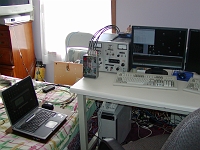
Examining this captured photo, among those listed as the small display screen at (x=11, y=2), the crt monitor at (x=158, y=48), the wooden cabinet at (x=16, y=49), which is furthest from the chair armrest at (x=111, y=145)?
the small display screen at (x=11, y=2)

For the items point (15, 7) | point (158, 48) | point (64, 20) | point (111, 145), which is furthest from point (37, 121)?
point (64, 20)

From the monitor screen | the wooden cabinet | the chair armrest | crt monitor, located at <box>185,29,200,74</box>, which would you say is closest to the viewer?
the chair armrest

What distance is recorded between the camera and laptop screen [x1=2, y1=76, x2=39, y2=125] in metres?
1.42

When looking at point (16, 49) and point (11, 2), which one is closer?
point (11, 2)

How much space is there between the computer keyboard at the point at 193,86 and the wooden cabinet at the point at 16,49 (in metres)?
2.09

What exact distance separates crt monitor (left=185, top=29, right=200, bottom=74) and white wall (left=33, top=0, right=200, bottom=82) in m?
0.96

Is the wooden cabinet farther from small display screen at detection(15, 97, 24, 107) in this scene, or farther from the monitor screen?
small display screen at detection(15, 97, 24, 107)

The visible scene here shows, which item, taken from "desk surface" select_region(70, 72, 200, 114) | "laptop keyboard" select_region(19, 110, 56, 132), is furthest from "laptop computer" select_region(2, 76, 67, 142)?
"desk surface" select_region(70, 72, 200, 114)

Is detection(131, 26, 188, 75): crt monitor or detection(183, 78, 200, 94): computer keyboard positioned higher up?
detection(131, 26, 188, 75): crt monitor

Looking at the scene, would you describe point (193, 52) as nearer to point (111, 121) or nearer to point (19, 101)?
point (111, 121)

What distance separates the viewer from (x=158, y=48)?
6.08 ft

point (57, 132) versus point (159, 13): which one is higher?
point (159, 13)

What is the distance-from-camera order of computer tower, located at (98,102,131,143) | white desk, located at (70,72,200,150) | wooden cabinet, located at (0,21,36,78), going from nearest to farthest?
white desk, located at (70,72,200,150)
computer tower, located at (98,102,131,143)
wooden cabinet, located at (0,21,36,78)

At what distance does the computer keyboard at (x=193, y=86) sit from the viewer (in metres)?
1.60
